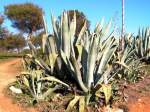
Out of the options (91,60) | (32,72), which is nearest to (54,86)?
(32,72)

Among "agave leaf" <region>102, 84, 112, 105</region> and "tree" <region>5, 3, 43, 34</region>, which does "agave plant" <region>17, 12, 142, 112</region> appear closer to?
"agave leaf" <region>102, 84, 112, 105</region>

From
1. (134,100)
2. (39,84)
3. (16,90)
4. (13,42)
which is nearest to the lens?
(134,100)

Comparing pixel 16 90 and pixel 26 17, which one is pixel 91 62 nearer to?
pixel 16 90

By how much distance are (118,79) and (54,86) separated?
173 centimetres

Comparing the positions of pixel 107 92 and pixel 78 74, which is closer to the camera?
pixel 107 92

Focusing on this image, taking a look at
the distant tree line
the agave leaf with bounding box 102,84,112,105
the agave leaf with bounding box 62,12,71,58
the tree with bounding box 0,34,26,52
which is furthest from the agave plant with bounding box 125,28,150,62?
the tree with bounding box 0,34,26,52

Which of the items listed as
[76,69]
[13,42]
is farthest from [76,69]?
[13,42]

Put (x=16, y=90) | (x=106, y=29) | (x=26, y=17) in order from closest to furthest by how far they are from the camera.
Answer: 1. (x=16, y=90)
2. (x=106, y=29)
3. (x=26, y=17)

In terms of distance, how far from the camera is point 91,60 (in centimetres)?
836

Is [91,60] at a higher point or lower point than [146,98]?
higher

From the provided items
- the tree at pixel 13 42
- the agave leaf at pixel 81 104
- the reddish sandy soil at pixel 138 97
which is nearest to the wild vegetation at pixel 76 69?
the agave leaf at pixel 81 104

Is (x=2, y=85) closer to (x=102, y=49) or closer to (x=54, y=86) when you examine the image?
(x=54, y=86)

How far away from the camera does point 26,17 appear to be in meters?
38.5

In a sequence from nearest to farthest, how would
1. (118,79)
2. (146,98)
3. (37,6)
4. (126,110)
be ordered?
(126,110) < (146,98) < (118,79) < (37,6)
